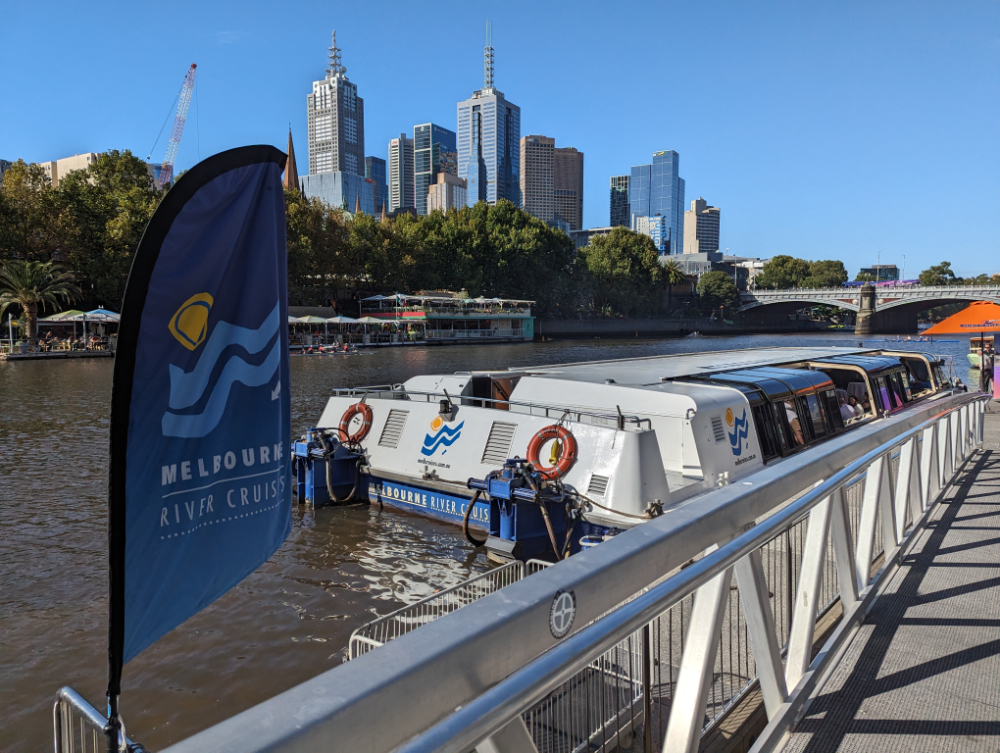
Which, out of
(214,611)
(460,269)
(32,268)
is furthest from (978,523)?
(460,269)

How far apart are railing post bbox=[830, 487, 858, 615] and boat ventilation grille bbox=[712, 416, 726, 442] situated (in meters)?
6.63

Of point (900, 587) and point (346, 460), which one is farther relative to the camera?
point (346, 460)

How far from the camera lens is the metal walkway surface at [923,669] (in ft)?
10.1

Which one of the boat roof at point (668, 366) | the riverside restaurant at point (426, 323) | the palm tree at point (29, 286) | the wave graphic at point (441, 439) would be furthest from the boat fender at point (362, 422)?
the riverside restaurant at point (426, 323)

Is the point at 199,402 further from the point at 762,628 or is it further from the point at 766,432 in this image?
the point at 766,432

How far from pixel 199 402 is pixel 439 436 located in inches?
382

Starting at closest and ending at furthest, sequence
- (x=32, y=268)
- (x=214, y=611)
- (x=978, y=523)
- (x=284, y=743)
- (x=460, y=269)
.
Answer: (x=284, y=743) → (x=978, y=523) → (x=214, y=611) → (x=32, y=268) → (x=460, y=269)

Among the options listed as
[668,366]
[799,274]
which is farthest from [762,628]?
[799,274]

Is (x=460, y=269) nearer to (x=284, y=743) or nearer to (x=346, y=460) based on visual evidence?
(x=346, y=460)

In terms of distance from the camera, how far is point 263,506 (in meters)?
2.80

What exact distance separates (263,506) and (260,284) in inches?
32.7

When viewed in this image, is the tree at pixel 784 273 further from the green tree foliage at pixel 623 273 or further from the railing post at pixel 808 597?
the railing post at pixel 808 597

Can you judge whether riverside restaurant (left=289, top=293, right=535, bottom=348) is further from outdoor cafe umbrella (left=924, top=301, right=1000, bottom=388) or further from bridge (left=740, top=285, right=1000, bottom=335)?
outdoor cafe umbrella (left=924, top=301, right=1000, bottom=388)

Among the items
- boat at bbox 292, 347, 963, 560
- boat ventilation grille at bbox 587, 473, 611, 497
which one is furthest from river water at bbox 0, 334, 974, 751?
boat ventilation grille at bbox 587, 473, 611, 497
